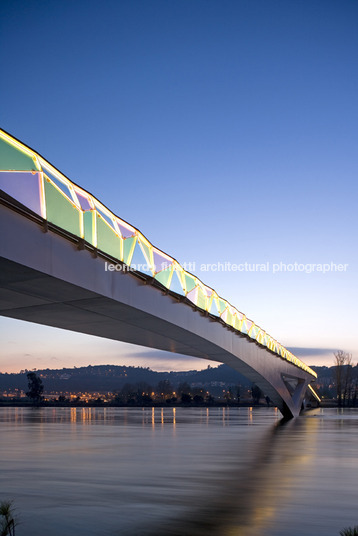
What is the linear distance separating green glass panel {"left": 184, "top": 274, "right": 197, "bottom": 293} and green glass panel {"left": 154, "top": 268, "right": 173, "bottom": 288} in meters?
2.34

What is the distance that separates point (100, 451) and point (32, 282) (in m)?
7.41

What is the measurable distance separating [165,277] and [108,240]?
19.5ft

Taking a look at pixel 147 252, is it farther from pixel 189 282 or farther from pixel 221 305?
pixel 221 305

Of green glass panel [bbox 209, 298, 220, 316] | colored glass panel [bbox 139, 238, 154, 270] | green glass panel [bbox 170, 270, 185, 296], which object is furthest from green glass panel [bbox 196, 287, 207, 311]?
colored glass panel [bbox 139, 238, 154, 270]

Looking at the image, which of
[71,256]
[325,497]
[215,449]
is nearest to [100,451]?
[215,449]

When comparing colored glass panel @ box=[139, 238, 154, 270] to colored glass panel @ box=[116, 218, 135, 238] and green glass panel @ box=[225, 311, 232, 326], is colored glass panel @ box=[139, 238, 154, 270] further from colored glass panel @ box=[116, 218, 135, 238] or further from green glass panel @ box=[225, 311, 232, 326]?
green glass panel @ box=[225, 311, 232, 326]

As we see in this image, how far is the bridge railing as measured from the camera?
14.7 meters

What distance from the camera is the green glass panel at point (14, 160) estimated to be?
14.3 metres

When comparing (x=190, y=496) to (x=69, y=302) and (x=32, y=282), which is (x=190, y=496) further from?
(x=69, y=302)

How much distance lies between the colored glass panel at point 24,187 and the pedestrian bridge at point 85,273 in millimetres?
26

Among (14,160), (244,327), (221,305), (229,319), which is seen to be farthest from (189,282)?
(14,160)

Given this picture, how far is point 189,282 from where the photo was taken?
94.6 feet

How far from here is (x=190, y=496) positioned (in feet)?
37.1

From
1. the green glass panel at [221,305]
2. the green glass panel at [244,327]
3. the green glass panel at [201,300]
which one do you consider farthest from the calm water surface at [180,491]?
the green glass panel at [244,327]
